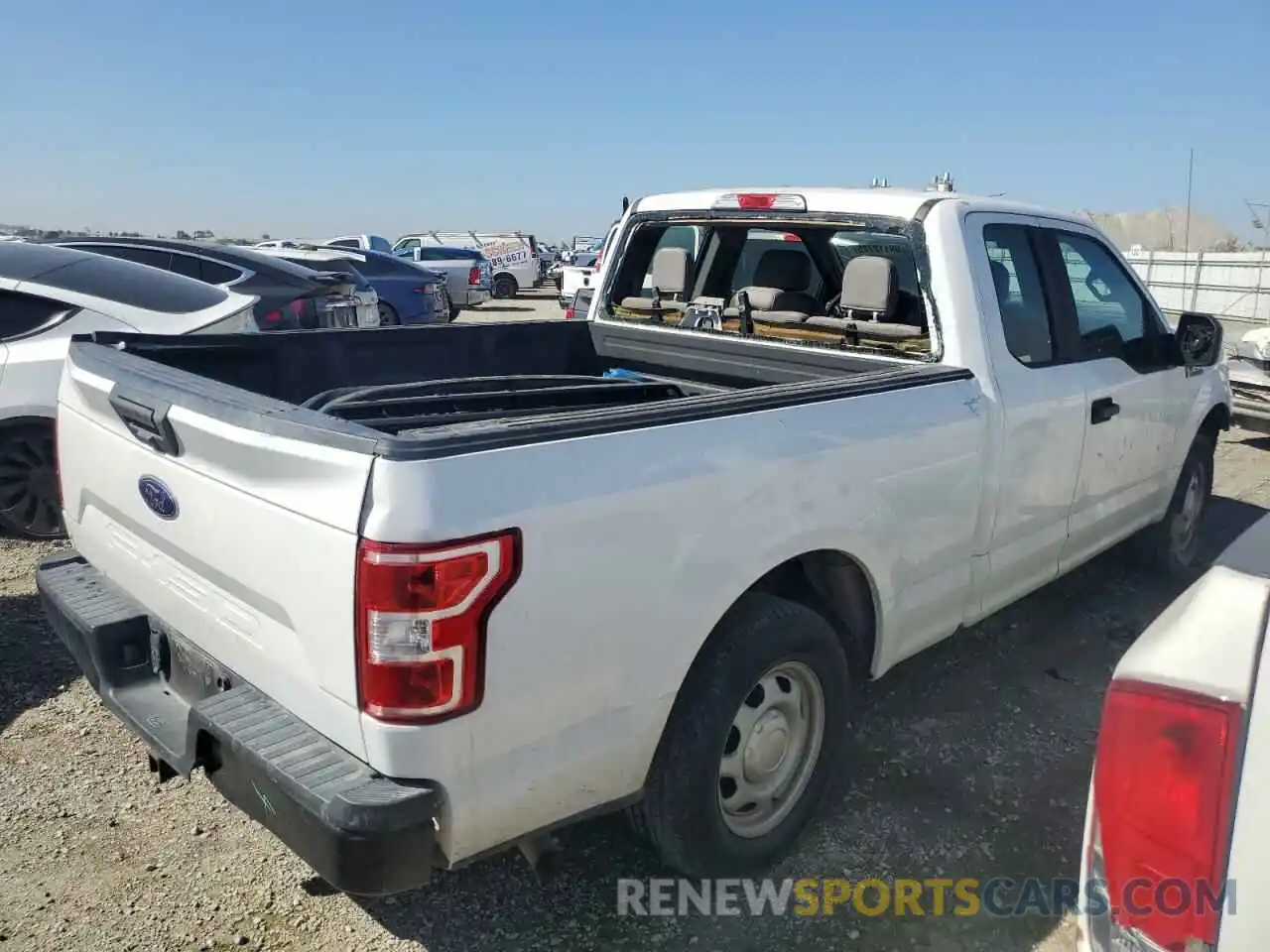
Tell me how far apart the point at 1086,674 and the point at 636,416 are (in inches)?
119

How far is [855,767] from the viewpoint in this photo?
352cm

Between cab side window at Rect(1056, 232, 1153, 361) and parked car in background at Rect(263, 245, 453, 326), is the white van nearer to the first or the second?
parked car in background at Rect(263, 245, 453, 326)

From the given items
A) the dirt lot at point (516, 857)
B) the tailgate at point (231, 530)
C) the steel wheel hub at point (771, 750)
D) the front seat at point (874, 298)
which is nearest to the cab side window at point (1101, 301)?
the front seat at point (874, 298)

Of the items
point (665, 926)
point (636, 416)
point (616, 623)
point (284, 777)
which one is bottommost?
point (665, 926)

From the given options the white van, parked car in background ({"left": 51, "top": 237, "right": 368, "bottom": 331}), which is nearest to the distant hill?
the white van

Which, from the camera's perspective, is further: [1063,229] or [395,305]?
[395,305]

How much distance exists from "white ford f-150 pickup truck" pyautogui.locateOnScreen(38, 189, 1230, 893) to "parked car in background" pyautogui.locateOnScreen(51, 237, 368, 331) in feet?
14.0

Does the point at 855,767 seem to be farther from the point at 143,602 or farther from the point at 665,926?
the point at 143,602

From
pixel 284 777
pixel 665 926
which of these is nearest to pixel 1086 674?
pixel 665 926

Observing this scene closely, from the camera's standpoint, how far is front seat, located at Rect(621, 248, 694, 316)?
4672 millimetres

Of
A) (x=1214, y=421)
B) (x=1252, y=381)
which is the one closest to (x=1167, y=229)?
(x=1252, y=381)

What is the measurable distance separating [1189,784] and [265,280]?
8.94 m

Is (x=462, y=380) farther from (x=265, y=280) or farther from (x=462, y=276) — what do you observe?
(x=462, y=276)

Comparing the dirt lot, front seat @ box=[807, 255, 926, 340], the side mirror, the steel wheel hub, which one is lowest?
the dirt lot
